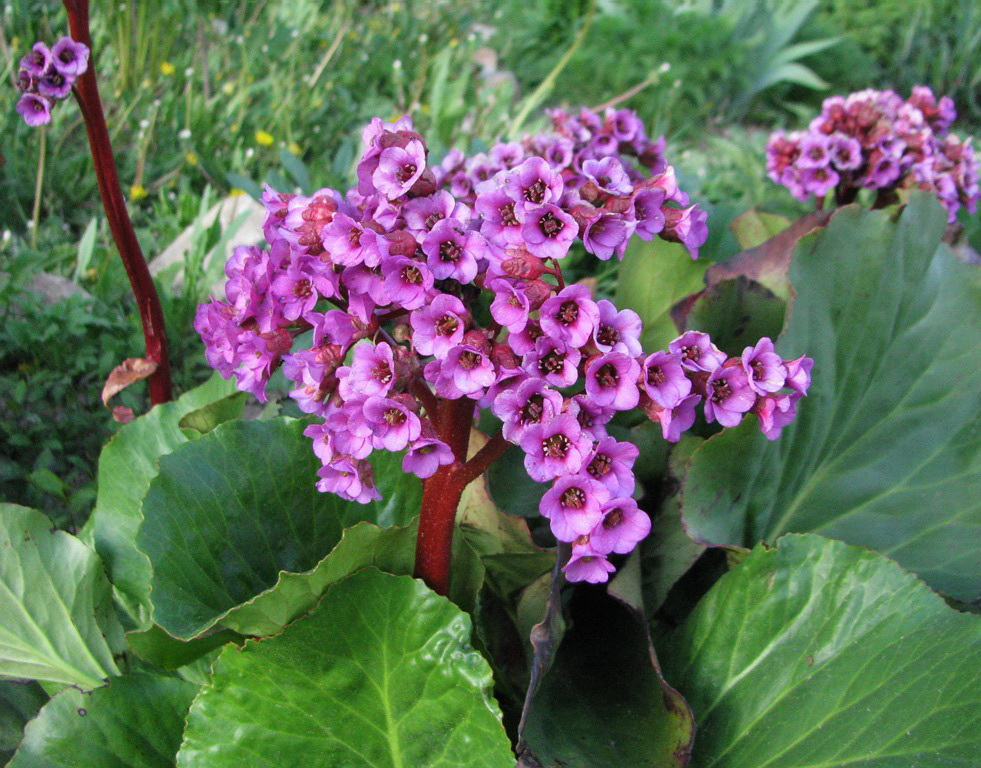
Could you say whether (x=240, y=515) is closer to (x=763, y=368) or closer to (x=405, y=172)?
(x=405, y=172)

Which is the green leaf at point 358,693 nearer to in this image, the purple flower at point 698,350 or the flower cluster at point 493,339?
the flower cluster at point 493,339

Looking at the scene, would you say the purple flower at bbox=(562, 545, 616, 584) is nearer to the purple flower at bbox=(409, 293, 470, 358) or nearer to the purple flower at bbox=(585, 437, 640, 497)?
the purple flower at bbox=(585, 437, 640, 497)

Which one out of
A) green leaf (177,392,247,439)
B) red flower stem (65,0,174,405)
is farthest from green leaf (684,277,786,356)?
red flower stem (65,0,174,405)

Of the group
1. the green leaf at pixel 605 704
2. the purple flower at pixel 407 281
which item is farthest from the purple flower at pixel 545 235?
the green leaf at pixel 605 704

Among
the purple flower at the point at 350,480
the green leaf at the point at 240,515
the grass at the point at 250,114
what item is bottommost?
the grass at the point at 250,114

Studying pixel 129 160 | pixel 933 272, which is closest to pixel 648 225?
pixel 933 272
